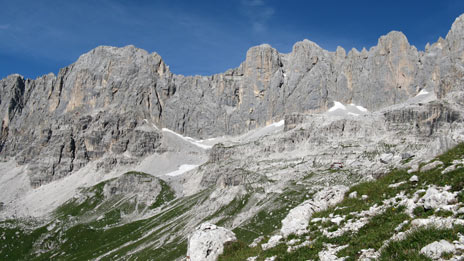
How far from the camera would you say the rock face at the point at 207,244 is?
27141 millimetres

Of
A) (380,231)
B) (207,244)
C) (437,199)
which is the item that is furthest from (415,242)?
(207,244)

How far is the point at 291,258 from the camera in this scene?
1973cm

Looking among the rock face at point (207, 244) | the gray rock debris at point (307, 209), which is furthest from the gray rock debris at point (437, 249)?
the rock face at point (207, 244)

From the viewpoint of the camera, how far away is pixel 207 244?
1083 inches

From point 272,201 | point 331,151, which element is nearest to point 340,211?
point 272,201

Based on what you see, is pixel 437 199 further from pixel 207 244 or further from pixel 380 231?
pixel 207 244

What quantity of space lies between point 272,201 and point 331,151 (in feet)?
242

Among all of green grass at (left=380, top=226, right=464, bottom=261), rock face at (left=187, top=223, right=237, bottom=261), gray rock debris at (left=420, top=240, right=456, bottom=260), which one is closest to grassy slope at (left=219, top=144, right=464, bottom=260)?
green grass at (left=380, top=226, right=464, bottom=261)

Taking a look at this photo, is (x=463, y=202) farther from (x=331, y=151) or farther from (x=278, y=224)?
(x=331, y=151)

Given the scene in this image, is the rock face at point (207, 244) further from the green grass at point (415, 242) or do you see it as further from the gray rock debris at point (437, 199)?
the green grass at point (415, 242)

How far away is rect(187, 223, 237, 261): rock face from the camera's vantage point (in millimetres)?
27141

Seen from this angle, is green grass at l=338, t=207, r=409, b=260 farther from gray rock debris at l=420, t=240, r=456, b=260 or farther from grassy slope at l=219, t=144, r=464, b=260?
gray rock debris at l=420, t=240, r=456, b=260

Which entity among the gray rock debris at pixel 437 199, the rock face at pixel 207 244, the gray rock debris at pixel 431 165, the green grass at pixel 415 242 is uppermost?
the gray rock debris at pixel 431 165

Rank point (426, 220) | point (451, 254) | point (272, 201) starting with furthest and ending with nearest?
point (272, 201)
point (426, 220)
point (451, 254)
